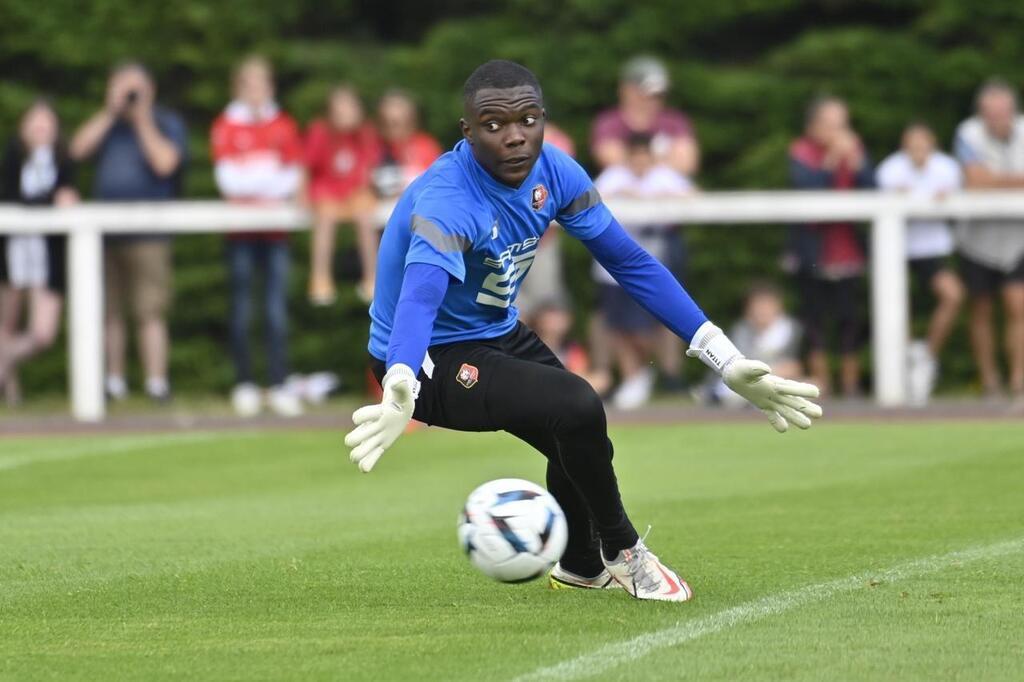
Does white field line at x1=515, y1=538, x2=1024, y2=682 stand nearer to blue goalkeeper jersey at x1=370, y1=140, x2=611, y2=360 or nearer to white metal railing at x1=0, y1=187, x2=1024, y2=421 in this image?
blue goalkeeper jersey at x1=370, y1=140, x2=611, y2=360

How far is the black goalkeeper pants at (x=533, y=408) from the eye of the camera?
261 inches

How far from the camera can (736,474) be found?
11180 mm

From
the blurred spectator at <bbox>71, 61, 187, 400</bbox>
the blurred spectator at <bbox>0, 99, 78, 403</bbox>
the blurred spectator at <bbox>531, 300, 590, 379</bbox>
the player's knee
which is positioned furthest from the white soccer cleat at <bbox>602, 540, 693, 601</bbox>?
the blurred spectator at <bbox>0, 99, 78, 403</bbox>

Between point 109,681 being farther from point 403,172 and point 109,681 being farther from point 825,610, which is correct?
point 403,172

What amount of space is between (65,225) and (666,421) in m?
4.91

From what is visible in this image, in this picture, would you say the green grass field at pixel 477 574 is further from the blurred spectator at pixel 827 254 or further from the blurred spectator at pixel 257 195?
the blurred spectator at pixel 827 254

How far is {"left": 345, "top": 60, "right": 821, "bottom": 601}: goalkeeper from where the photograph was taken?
6.55 meters

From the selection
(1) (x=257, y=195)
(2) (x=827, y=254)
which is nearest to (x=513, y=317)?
(1) (x=257, y=195)

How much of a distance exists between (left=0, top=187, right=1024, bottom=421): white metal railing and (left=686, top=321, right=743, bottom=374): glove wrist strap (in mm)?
7903

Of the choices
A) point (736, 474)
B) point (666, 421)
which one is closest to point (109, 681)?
point (736, 474)

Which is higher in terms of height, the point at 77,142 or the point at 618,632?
the point at 77,142

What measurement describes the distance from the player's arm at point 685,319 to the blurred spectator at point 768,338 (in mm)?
7929

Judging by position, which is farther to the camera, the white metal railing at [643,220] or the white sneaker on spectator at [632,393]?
the white sneaker on spectator at [632,393]

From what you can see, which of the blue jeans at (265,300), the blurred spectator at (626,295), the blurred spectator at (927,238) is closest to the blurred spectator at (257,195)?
the blue jeans at (265,300)
